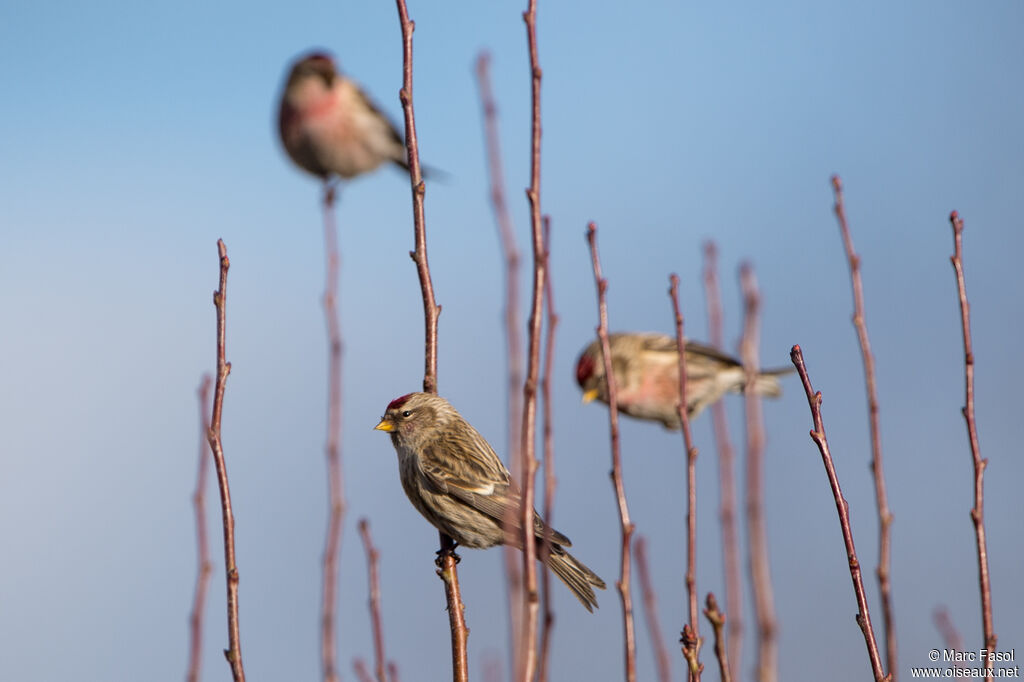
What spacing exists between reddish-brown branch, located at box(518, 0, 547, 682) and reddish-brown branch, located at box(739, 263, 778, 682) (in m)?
0.43

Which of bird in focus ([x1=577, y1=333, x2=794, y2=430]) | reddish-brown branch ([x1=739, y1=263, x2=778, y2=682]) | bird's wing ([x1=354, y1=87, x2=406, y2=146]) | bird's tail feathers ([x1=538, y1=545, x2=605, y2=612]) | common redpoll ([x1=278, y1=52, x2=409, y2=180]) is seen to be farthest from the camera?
bird in focus ([x1=577, y1=333, x2=794, y2=430])

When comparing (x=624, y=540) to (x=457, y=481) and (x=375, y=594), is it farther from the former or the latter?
(x=457, y=481)

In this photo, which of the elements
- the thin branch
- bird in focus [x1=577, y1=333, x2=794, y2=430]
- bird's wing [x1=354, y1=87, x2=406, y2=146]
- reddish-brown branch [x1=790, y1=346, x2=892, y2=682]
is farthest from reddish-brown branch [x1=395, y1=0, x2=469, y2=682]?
bird in focus [x1=577, y1=333, x2=794, y2=430]

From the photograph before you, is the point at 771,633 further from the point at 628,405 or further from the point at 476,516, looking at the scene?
the point at 628,405

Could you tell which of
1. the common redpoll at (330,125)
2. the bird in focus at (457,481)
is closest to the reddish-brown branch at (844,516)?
the bird in focus at (457,481)

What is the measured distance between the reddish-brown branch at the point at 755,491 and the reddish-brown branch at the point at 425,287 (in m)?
1.43

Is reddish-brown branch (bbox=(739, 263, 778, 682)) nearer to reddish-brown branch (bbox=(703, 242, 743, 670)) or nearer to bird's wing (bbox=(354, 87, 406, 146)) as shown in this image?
reddish-brown branch (bbox=(703, 242, 743, 670))

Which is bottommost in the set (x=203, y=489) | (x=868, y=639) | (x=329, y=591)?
(x=868, y=639)

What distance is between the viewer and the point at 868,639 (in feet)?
8.15

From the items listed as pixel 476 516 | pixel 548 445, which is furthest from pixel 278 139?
pixel 548 445

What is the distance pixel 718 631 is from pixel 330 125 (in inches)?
208

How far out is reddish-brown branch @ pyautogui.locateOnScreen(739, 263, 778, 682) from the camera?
5.24 feet

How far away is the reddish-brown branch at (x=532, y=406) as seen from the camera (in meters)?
1.91

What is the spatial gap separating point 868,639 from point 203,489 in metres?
1.75
